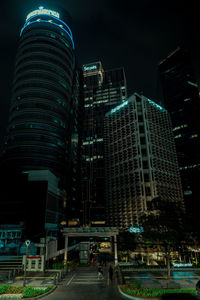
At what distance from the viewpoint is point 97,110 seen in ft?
574

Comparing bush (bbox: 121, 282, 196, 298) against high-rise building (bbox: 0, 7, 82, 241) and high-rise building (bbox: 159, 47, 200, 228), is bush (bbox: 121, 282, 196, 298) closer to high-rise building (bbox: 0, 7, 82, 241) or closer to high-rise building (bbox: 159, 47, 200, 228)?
high-rise building (bbox: 0, 7, 82, 241)

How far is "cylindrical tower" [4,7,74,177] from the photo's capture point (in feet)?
258

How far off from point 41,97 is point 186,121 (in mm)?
124959

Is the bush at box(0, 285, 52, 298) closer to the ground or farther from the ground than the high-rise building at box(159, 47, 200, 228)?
closer to the ground

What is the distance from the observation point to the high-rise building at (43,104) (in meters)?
76.8

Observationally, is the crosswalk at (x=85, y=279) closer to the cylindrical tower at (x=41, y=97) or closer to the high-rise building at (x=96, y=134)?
the cylindrical tower at (x=41, y=97)

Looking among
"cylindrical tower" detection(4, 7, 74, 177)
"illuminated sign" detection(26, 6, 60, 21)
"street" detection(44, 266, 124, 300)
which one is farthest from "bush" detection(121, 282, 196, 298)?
"illuminated sign" detection(26, 6, 60, 21)

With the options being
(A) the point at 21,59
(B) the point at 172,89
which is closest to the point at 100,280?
(A) the point at 21,59

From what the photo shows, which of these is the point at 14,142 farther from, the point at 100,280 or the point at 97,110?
the point at 97,110

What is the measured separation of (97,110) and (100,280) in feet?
529

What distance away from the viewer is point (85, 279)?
22312 millimetres

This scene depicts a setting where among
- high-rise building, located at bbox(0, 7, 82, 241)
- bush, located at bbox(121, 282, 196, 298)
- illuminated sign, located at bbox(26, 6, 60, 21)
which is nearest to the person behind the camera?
bush, located at bbox(121, 282, 196, 298)

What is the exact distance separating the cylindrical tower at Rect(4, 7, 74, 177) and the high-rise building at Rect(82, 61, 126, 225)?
68004 mm

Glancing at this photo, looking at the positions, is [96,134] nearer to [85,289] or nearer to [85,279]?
[85,279]
